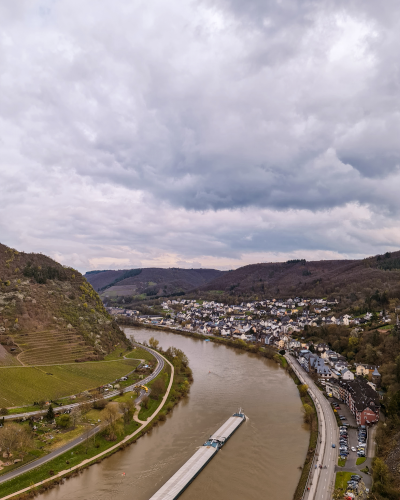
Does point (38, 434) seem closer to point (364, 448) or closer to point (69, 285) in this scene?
point (364, 448)

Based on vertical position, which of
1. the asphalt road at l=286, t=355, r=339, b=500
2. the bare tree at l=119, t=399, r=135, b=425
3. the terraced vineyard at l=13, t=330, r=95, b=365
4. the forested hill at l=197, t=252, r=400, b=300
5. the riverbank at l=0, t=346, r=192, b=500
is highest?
the forested hill at l=197, t=252, r=400, b=300

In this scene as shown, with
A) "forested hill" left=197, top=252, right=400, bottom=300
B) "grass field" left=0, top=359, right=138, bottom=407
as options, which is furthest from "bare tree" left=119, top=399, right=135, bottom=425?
"forested hill" left=197, top=252, right=400, bottom=300

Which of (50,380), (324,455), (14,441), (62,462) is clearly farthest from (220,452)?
Answer: (50,380)

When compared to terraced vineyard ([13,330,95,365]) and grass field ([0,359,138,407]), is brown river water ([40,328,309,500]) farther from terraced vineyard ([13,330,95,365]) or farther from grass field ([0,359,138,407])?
terraced vineyard ([13,330,95,365])

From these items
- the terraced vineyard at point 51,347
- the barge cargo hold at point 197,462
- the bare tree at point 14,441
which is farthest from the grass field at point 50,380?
the barge cargo hold at point 197,462

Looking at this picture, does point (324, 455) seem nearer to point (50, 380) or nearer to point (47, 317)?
point (50, 380)

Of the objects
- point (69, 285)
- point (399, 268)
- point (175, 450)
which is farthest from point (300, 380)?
point (399, 268)
